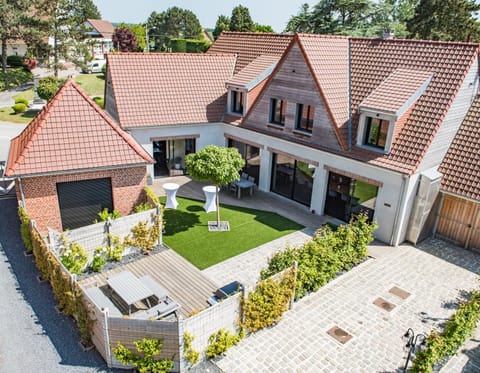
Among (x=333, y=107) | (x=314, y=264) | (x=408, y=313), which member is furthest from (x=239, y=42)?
(x=408, y=313)

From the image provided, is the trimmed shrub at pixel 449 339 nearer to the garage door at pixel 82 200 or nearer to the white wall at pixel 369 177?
the white wall at pixel 369 177

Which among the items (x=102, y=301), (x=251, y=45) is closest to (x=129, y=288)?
(x=102, y=301)

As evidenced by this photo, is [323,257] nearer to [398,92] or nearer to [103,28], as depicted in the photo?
[398,92]

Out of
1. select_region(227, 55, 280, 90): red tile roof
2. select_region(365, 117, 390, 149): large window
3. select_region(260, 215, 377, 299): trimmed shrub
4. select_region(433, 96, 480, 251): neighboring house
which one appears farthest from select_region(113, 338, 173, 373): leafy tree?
select_region(227, 55, 280, 90): red tile roof

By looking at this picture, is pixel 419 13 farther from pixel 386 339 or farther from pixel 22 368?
pixel 22 368

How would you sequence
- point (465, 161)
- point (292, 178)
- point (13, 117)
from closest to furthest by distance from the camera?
point (465, 161)
point (292, 178)
point (13, 117)

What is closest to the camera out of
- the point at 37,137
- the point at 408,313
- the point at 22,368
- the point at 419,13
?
the point at 22,368
